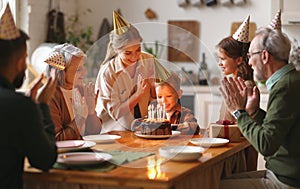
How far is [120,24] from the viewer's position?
316 centimetres

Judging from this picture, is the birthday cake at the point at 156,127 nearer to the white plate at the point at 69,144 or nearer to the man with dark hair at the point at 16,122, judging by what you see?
the white plate at the point at 69,144

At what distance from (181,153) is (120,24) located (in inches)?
41.2

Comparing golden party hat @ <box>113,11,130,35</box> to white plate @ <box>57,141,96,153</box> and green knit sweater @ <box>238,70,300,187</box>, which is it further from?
green knit sweater @ <box>238,70,300,187</box>

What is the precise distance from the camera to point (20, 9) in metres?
5.46

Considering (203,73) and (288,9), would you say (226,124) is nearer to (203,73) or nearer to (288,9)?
(288,9)

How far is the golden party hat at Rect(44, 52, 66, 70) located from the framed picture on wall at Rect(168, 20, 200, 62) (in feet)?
11.2

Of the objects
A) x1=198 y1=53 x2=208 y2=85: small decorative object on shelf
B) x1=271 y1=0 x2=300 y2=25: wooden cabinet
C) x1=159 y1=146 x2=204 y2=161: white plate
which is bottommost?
x1=198 y1=53 x2=208 y2=85: small decorative object on shelf

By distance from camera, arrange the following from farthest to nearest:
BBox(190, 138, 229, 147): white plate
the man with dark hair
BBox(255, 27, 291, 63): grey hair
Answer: BBox(190, 138, 229, 147): white plate → BBox(255, 27, 291, 63): grey hair → the man with dark hair

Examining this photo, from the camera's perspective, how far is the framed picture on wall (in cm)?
629

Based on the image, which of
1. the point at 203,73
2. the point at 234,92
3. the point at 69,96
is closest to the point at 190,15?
the point at 203,73

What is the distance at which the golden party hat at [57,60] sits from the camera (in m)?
2.89

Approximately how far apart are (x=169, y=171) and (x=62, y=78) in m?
1.06

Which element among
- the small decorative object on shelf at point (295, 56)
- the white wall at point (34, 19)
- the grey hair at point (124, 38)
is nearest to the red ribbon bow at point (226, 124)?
the grey hair at point (124, 38)

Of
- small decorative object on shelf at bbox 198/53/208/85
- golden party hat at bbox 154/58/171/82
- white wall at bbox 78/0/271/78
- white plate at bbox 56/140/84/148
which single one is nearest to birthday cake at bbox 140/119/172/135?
golden party hat at bbox 154/58/171/82
